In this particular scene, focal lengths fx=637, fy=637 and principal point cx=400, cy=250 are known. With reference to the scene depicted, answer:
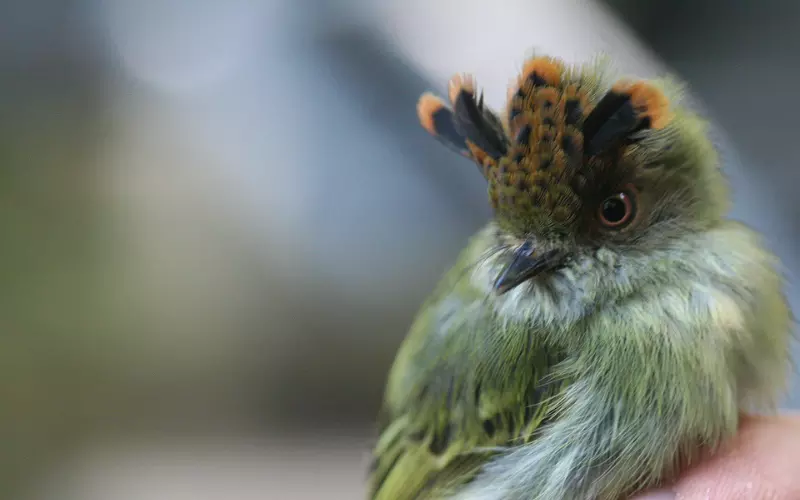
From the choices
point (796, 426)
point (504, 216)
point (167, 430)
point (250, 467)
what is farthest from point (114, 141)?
point (796, 426)

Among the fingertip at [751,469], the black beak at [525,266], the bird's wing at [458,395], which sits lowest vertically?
the fingertip at [751,469]

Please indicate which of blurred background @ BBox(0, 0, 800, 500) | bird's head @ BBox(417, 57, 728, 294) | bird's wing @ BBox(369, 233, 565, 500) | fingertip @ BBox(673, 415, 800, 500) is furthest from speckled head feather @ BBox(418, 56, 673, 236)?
blurred background @ BBox(0, 0, 800, 500)

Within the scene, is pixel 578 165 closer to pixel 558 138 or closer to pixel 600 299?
pixel 558 138

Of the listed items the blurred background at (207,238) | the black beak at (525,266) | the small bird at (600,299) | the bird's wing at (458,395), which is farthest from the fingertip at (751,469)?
the blurred background at (207,238)

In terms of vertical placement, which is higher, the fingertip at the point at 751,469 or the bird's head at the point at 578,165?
the bird's head at the point at 578,165

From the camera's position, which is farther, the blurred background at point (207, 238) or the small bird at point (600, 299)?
the blurred background at point (207, 238)

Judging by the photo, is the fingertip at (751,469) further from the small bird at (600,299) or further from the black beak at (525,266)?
the black beak at (525,266)

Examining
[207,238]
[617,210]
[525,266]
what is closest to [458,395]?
[525,266]
